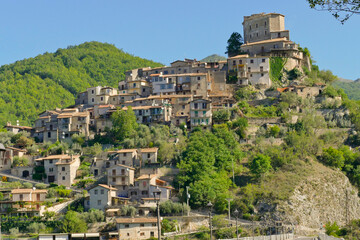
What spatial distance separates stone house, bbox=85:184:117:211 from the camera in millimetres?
63156

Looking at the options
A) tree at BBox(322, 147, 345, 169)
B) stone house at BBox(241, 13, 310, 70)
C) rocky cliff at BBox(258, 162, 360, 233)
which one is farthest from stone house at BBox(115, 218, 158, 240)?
stone house at BBox(241, 13, 310, 70)

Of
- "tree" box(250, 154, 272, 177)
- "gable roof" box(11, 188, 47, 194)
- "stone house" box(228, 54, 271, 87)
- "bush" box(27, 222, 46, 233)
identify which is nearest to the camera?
"bush" box(27, 222, 46, 233)

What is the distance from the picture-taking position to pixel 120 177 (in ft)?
218

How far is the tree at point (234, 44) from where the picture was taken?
9912 centimetres

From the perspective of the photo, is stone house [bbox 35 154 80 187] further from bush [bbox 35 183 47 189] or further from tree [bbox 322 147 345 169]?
tree [bbox 322 147 345 169]

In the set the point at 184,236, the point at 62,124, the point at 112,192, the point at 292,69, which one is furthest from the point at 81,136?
the point at 292,69

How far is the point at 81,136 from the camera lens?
7938cm

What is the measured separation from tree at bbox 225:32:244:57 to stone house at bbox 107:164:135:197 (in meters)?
38.9

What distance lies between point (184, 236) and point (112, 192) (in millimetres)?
11134

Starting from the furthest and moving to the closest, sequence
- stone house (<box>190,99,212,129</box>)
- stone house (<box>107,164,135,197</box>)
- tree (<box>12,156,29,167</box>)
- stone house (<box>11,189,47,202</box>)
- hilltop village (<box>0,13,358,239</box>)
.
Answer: stone house (<box>190,99,212,129</box>)
tree (<box>12,156,29,167</box>)
stone house (<box>107,164,135,197</box>)
stone house (<box>11,189,47,202</box>)
hilltop village (<box>0,13,358,239</box>)

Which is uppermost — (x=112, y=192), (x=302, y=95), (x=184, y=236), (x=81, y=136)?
(x=302, y=95)

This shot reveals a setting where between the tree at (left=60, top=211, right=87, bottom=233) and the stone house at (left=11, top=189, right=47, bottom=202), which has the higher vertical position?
the stone house at (left=11, top=189, right=47, bottom=202)

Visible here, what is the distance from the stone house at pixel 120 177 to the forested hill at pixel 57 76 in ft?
161

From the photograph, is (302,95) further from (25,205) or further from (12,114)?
(12,114)
